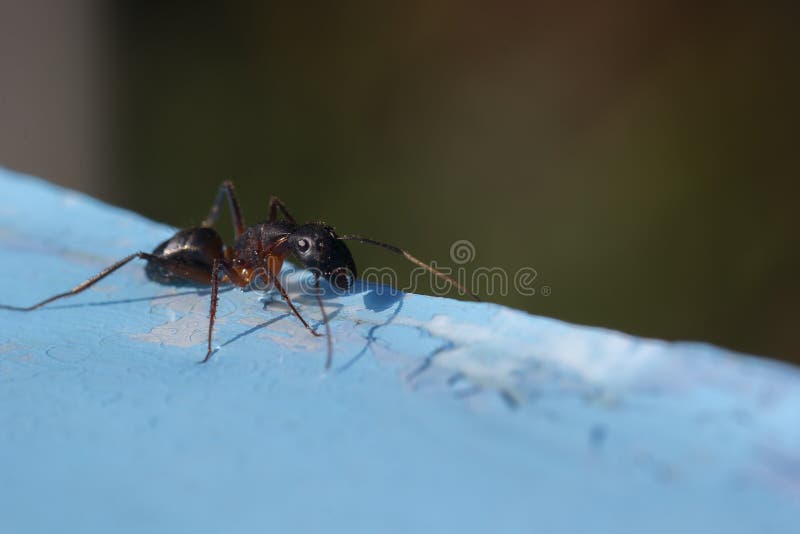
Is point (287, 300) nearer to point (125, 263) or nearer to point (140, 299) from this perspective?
point (140, 299)

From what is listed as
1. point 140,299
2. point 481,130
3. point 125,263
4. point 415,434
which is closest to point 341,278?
point 140,299

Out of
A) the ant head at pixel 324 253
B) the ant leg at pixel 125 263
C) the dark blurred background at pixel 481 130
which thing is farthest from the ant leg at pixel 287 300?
the dark blurred background at pixel 481 130

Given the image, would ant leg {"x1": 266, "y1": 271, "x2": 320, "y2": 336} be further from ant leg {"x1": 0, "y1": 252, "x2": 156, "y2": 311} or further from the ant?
ant leg {"x1": 0, "y1": 252, "x2": 156, "y2": 311}

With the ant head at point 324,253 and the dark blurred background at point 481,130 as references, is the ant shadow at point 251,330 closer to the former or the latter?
the ant head at point 324,253

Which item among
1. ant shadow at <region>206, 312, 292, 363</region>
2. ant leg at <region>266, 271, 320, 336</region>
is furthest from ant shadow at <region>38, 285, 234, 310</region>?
ant shadow at <region>206, 312, 292, 363</region>

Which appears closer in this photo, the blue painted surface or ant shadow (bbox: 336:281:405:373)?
the blue painted surface

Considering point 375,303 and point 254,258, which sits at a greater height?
point 375,303

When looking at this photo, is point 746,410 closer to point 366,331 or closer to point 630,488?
point 630,488
